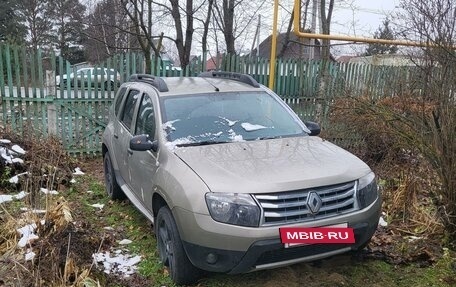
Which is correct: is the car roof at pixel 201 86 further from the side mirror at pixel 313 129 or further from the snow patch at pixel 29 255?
the snow patch at pixel 29 255

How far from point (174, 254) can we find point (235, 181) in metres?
0.85

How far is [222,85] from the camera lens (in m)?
4.77

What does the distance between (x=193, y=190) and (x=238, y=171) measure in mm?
386

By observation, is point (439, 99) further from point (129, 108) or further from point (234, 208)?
point (129, 108)

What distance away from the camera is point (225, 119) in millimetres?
4195

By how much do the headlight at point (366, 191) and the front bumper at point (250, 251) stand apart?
0.14 meters

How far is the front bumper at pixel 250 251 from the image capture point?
2.98 meters

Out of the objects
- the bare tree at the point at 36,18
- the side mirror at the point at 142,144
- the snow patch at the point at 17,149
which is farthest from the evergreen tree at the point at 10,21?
the side mirror at the point at 142,144

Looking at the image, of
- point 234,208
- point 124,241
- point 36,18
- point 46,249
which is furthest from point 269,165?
point 36,18

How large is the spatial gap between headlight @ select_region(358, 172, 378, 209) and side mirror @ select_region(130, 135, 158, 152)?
1.84 m

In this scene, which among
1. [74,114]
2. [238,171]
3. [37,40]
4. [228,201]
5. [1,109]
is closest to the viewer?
[228,201]

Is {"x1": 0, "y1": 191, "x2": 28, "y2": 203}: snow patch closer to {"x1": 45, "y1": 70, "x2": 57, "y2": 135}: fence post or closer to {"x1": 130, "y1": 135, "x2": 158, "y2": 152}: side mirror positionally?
{"x1": 130, "y1": 135, "x2": 158, "y2": 152}: side mirror

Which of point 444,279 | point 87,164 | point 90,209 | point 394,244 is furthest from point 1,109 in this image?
point 444,279

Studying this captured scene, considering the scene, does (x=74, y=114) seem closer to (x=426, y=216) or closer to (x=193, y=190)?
(x=193, y=190)
